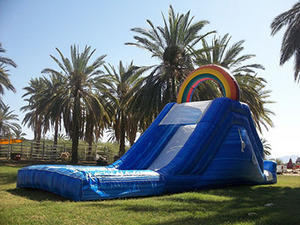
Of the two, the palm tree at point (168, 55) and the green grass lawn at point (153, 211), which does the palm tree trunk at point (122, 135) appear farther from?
the green grass lawn at point (153, 211)

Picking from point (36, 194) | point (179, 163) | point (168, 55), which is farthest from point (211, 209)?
point (168, 55)

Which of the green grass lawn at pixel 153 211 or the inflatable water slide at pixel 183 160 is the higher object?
the inflatable water slide at pixel 183 160

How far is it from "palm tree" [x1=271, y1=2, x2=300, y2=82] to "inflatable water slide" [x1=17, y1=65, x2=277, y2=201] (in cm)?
621

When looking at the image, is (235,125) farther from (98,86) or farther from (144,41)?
(98,86)

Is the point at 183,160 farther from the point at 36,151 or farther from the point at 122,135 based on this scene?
the point at 36,151

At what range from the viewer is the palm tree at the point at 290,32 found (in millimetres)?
14680

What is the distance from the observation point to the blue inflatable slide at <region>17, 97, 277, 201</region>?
242 inches

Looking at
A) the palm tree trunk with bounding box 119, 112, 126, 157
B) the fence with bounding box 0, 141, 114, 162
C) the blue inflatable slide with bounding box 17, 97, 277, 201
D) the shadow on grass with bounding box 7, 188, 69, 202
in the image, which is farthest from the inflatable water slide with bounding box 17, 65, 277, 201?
the fence with bounding box 0, 141, 114, 162

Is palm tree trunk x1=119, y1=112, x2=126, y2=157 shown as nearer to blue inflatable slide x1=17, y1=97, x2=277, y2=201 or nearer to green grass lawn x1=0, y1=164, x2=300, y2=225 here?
blue inflatable slide x1=17, y1=97, x2=277, y2=201

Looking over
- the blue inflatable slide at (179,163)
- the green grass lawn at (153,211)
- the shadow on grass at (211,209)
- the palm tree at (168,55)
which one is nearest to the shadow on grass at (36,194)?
the green grass lawn at (153,211)

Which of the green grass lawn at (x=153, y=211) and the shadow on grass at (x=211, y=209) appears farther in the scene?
the shadow on grass at (x=211, y=209)

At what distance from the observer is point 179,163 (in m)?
7.61

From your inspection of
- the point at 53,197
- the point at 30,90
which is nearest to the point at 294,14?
the point at 53,197

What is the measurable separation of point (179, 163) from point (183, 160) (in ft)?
0.48
